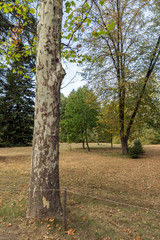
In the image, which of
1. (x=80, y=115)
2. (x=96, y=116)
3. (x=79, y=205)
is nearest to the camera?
(x=79, y=205)

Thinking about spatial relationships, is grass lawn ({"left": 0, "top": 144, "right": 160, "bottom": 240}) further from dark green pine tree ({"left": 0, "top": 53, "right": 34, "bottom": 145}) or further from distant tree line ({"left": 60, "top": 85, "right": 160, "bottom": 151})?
dark green pine tree ({"left": 0, "top": 53, "right": 34, "bottom": 145})

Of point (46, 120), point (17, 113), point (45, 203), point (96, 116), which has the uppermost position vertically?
point (17, 113)

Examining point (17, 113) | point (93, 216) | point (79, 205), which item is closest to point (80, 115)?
point (17, 113)

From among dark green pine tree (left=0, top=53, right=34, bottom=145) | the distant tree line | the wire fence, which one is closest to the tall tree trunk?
the wire fence

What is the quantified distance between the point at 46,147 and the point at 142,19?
41.9 ft

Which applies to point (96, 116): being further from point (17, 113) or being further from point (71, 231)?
point (71, 231)

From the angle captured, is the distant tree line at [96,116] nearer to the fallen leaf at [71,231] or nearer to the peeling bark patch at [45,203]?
the peeling bark patch at [45,203]

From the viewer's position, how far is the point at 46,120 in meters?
3.26

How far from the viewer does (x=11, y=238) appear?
2.83 m

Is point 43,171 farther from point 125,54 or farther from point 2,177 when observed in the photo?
point 125,54

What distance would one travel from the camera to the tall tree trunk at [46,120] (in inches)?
129

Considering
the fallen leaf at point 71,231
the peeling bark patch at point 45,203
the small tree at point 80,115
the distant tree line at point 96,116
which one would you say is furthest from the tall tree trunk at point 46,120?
the small tree at point 80,115

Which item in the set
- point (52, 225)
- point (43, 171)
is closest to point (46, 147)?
point (43, 171)

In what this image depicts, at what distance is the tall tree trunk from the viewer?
10.7ft
